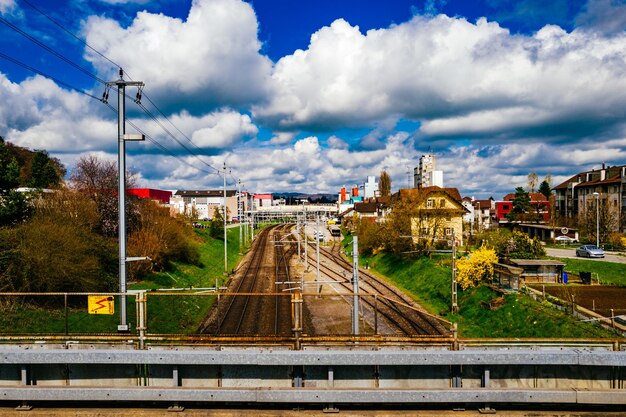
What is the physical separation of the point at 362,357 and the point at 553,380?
3.90 m

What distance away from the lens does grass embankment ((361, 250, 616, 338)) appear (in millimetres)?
19375

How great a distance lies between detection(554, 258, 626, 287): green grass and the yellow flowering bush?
33.6 feet

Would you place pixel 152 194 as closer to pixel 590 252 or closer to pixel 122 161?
pixel 122 161

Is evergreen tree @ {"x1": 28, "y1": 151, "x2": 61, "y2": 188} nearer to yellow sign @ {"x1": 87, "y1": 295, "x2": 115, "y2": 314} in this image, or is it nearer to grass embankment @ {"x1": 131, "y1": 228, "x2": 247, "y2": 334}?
grass embankment @ {"x1": 131, "y1": 228, "x2": 247, "y2": 334}

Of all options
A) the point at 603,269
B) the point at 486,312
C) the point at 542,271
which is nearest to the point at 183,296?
the point at 486,312

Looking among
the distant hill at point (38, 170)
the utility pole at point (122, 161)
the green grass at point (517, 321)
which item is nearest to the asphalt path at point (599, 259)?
the green grass at point (517, 321)

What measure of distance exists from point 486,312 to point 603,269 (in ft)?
62.9

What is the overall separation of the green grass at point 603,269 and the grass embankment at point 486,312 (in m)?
11.6

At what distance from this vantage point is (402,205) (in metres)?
47.4

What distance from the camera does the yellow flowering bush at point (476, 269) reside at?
94.2 feet

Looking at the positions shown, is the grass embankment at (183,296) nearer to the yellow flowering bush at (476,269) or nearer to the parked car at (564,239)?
the yellow flowering bush at (476,269)

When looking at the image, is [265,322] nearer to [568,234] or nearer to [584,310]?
[584,310]

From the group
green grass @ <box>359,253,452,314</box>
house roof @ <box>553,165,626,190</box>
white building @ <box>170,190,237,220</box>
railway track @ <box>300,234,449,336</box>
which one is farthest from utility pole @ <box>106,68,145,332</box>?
white building @ <box>170,190,237,220</box>

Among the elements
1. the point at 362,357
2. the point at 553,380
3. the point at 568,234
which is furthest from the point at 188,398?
the point at 568,234
